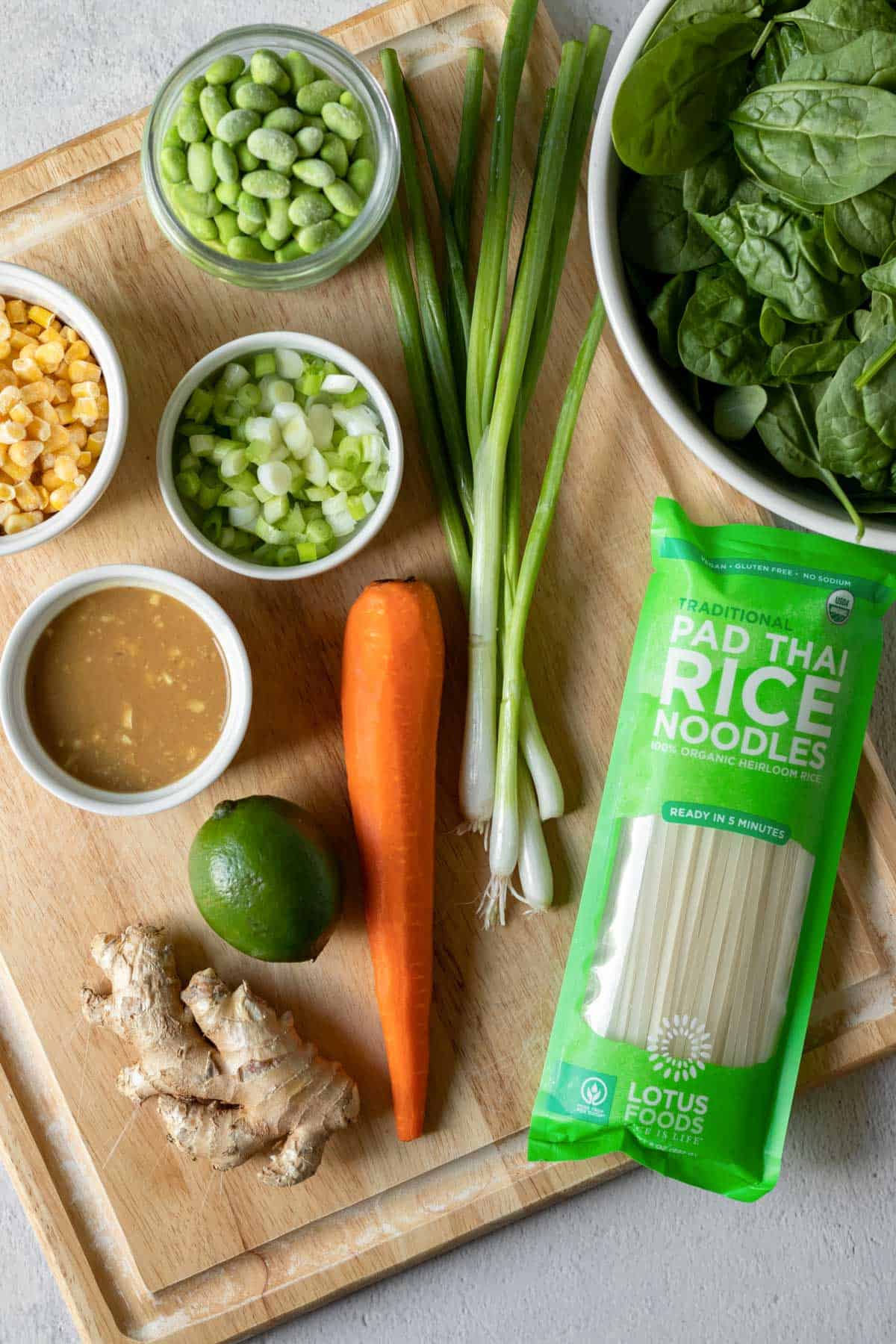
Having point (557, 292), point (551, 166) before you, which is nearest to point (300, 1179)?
point (557, 292)

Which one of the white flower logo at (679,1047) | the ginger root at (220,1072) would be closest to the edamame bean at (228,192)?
the ginger root at (220,1072)

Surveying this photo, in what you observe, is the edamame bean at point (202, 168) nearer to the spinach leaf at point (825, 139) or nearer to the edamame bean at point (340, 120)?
the edamame bean at point (340, 120)

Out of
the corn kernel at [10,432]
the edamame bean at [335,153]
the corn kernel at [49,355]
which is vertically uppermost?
the edamame bean at [335,153]

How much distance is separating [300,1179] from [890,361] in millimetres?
1214

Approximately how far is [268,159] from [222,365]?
0.83 ft

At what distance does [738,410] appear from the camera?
1.27m

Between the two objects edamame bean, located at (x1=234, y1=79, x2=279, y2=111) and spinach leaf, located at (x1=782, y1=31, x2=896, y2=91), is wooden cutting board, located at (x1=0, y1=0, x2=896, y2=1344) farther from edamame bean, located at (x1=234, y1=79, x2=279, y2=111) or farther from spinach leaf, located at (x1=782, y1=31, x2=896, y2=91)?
spinach leaf, located at (x1=782, y1=31, x2=896, y2=91)

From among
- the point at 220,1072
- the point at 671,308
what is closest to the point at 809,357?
the point at 671,308

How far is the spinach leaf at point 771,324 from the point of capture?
1.15 m

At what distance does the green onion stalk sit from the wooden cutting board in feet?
0.20

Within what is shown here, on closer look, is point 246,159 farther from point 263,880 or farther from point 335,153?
point 263,880

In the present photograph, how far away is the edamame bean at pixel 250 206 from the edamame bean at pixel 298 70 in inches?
6.1

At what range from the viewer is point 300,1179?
4.73 feet

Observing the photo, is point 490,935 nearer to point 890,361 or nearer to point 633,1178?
point 633,1178
